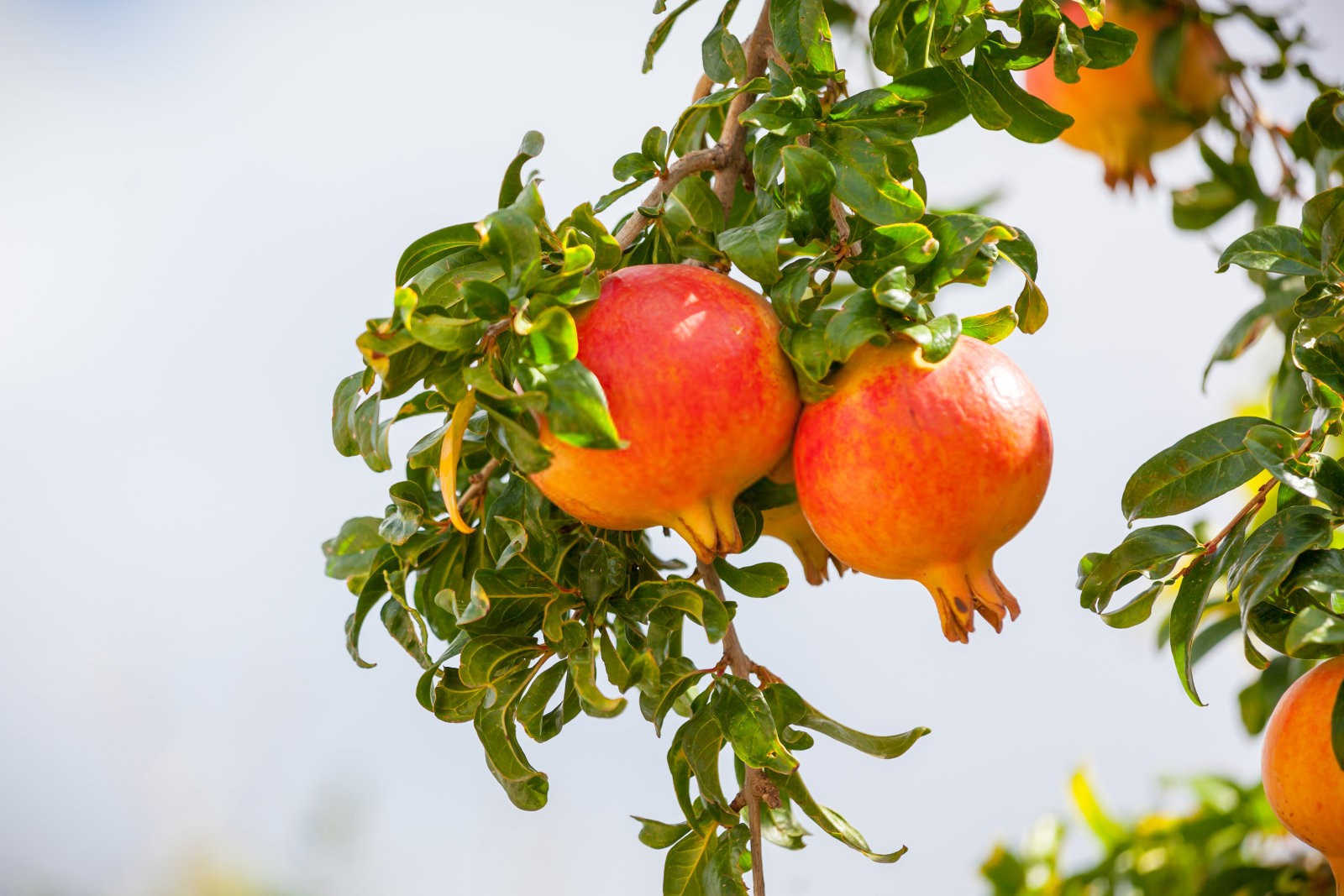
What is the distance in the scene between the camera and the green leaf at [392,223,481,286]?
68 centimetres

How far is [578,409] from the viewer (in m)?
0.53

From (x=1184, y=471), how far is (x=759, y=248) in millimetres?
294

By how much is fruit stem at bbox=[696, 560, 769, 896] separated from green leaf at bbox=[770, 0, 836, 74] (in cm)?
28

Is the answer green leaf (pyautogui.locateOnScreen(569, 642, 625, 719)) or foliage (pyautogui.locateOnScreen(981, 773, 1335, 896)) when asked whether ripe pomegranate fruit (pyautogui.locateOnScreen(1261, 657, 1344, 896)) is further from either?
foliage (pyautogui.locateOnScreen(981, 773, 1335, 896))

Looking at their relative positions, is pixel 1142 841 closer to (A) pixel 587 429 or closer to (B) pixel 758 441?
(B) pixel 758 441

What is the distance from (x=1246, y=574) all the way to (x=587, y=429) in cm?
35

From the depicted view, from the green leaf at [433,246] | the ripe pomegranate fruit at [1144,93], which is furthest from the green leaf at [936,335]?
the ripe pomegranate fruit at [1144,93]

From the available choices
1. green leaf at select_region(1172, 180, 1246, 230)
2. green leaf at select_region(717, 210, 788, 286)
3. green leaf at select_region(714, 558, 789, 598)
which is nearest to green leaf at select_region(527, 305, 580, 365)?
green leaf at select_region(717, 210, 788, 286)

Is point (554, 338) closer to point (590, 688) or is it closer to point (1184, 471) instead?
point (590, 688)

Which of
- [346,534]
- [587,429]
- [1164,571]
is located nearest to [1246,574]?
[1164,571]

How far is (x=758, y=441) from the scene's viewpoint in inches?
24.2

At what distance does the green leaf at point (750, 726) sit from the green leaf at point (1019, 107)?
0.36 meters

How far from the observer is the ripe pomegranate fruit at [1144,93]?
54.3 inches

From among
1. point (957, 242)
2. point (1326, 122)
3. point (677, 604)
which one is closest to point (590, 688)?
point (677, 604)
